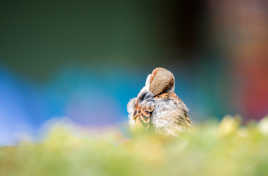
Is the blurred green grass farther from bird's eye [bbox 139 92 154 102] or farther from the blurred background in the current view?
the blurred background

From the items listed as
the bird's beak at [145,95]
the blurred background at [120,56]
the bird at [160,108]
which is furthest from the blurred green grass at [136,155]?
the blurred background at [120,56]

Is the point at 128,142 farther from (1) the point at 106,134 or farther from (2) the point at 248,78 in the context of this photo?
(2) the point at 248,78

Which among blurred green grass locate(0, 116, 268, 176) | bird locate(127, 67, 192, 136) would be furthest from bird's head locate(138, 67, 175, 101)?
blurred green grass locate(0, 116, 268, 176)

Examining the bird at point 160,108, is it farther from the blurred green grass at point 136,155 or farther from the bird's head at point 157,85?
the blurred green grass at point 136,155

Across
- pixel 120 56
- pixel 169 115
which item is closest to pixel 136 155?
pixel 169 115

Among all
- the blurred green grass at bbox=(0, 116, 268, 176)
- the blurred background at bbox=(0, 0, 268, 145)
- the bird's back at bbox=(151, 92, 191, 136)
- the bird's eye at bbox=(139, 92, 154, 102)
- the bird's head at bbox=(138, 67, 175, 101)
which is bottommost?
the blurred green grass at bbox=(0, 116, 268, 176)
